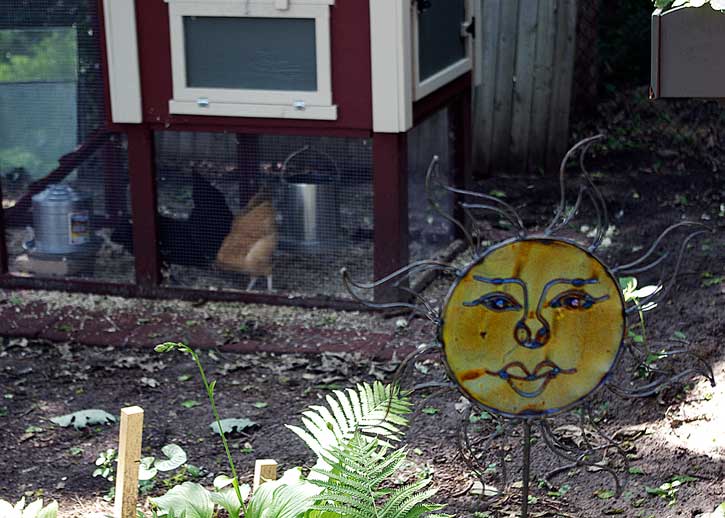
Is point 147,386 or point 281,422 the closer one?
point 281,422

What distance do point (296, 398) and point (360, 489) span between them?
1.77 meters

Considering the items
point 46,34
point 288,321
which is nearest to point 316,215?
point 288,321

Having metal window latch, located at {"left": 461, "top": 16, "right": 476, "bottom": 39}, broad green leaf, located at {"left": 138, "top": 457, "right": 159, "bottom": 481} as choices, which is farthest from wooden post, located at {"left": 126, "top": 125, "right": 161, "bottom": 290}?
broad green leaf, located at {"left": 138, "top": 457, "right": 159, "bottom": 481}

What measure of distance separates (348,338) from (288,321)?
37 centimetres

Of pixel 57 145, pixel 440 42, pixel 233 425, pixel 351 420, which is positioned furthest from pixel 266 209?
pixel 351 420

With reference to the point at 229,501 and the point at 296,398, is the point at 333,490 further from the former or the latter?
the point at 296,398

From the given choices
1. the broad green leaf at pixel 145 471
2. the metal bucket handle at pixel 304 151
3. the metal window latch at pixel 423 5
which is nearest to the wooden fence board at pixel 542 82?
the metal window latch at pixel 423 5

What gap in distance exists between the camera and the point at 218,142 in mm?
5320

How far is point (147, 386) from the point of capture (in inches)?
184

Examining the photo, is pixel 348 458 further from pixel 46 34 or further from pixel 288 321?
pixel 46 34

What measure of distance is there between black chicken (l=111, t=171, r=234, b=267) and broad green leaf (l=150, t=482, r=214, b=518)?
8.42ft

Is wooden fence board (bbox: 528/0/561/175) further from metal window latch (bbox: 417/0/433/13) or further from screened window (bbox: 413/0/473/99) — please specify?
metal window latch (bbox: 417/0/433/13)

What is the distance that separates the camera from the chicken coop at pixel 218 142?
502cm

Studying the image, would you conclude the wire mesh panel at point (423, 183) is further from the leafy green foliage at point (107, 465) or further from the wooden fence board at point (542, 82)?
the leafy green foliage at point (107, 465)
